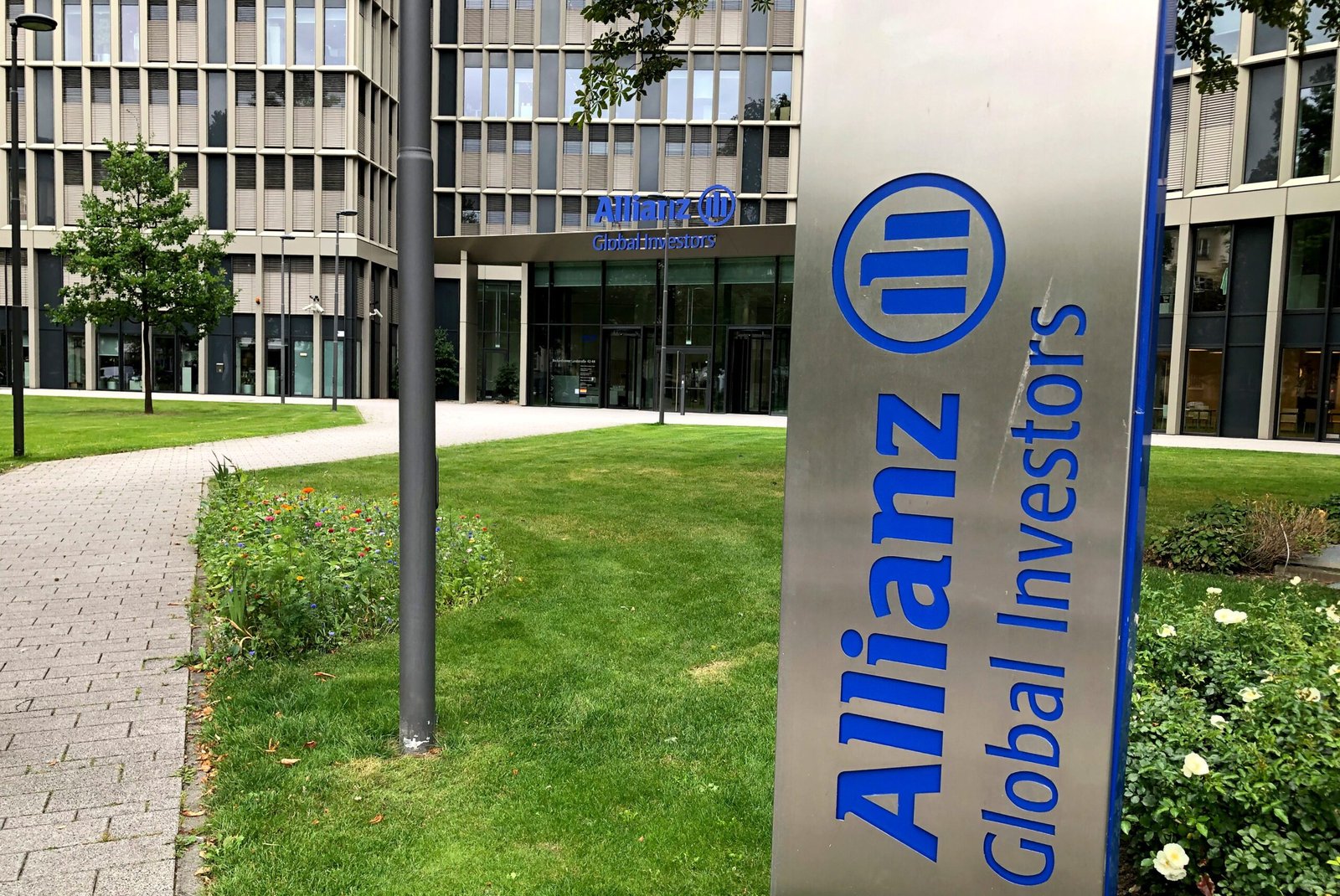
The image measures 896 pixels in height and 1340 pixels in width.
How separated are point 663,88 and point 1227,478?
37897 mm

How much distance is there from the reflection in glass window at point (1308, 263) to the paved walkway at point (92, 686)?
30.0 metres

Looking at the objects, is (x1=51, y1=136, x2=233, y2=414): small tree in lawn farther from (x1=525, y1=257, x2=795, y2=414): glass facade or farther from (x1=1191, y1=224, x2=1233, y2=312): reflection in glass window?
(x1=1191, y1=224, x2=1233, y2=312): reflection in glass window

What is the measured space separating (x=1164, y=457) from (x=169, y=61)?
156ft

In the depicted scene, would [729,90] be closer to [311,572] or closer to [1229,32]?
[1229,32]

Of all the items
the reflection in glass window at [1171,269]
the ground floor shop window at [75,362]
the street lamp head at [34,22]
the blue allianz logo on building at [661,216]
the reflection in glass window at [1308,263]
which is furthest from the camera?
the ground floor shop window at [75,362]

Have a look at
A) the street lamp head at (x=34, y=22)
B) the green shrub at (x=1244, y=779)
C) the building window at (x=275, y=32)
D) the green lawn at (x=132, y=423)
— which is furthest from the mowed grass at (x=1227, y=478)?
the building window at (x=275, y=32)

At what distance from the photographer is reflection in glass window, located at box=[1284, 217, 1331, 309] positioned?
28703 mm

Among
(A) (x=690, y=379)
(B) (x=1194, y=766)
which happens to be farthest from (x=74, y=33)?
(B) (x=1194, y=766)

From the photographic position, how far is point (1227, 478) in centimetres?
1561

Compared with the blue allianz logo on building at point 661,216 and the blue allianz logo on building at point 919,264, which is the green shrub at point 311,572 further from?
the blue allianz logo on building at point 661,216

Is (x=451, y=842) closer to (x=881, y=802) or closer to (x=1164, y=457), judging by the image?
(x=881, y=802)

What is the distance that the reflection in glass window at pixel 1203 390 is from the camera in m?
31.2

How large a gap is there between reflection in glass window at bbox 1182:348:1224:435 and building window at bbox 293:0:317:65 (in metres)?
40.3

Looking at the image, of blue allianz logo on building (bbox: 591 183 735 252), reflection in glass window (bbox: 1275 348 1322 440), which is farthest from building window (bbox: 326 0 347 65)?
reflection in glass window (bbox: 1275 348 1322 440)
